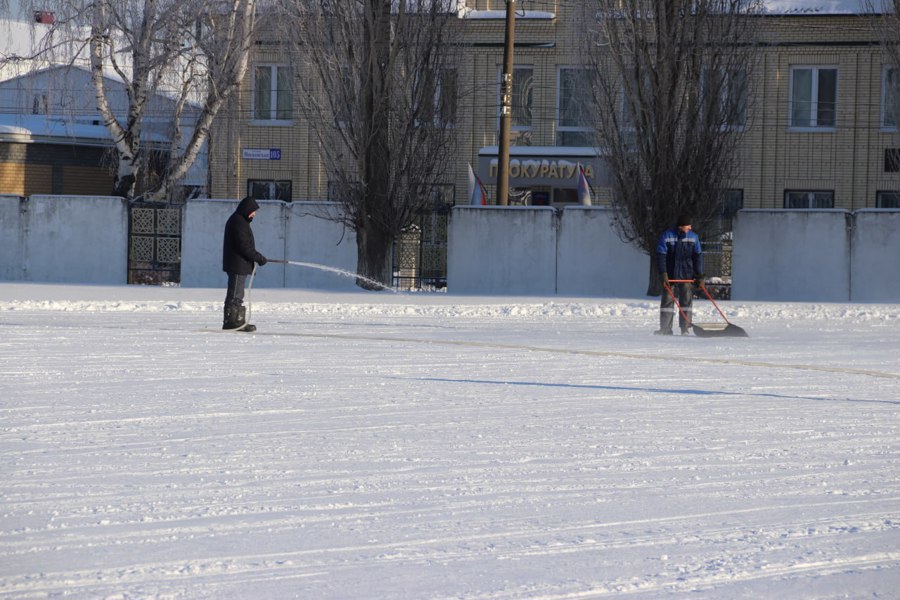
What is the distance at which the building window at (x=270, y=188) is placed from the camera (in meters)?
39.5

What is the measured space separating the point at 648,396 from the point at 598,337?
667 cm

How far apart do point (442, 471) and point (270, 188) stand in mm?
32237

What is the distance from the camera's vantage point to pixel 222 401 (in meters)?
11.0

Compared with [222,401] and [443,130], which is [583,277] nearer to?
[443,130]

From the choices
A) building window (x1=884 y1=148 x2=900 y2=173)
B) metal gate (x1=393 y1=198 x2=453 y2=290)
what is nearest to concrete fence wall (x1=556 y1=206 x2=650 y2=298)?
metal gate (x1=393 y1=198 x2=453 y2=290)

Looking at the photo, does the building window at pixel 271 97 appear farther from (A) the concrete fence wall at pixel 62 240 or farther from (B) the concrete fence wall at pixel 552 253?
(B) the concrete fence wall at pixel 552 253

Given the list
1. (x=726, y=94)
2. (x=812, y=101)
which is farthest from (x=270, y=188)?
(x=726, y=94)

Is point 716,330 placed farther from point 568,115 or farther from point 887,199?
point 887,199

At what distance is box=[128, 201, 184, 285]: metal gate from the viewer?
30297 millimetres

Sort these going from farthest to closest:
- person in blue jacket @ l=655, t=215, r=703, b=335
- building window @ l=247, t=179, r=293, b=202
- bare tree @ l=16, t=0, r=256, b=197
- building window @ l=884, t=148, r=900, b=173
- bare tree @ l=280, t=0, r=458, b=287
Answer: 1. building window @ l=247, t=179, r=293, b=202
2. building window @ l=884, t=148, r=900, b=173
3. bare tree @ l=16, t=0, r=256, b=197
4. bare tree @ l=280, t=0, r=458, b=287
5. person in blue jacket @ l=655, t=215, r=703, b=335

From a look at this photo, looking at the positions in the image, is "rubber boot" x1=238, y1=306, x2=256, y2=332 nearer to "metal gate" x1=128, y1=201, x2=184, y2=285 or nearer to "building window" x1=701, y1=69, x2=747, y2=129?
"metal gate" x1=128, y1=201, x2=184, y2=285

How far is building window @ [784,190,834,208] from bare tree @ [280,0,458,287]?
12.8 meters

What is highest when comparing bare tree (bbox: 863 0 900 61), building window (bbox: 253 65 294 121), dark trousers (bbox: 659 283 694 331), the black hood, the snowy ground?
bare tree (bbox: 863 0 900 61)

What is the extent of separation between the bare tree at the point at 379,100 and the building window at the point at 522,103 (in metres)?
9.49
